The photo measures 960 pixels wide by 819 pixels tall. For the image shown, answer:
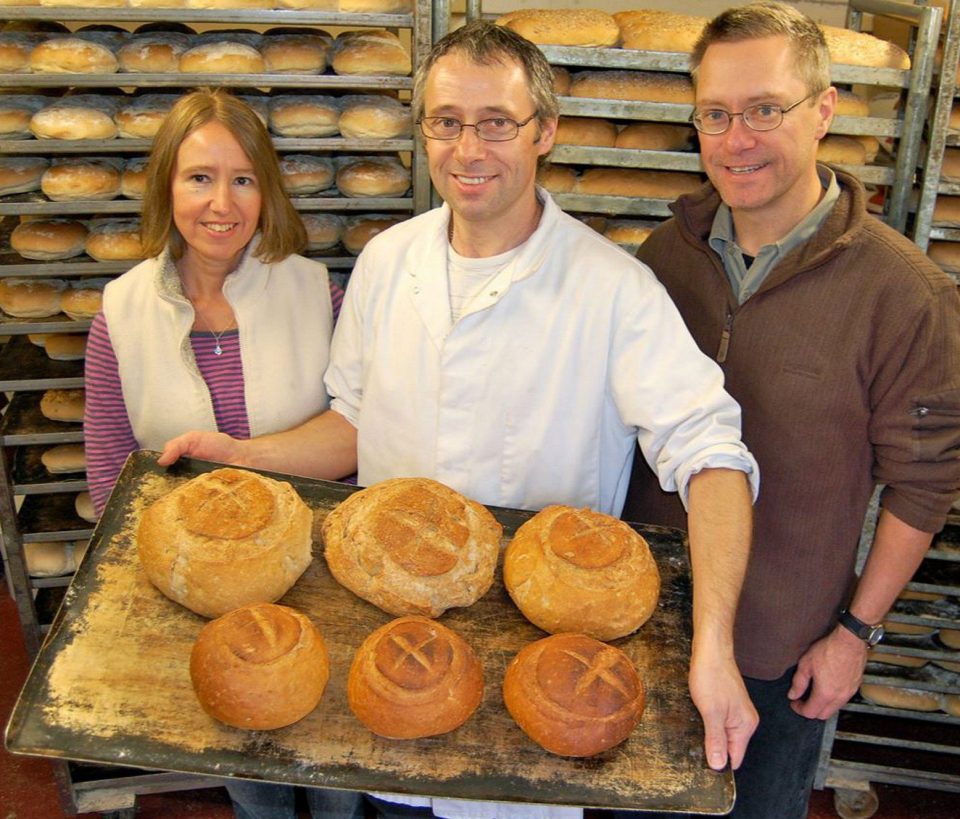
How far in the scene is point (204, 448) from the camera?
7.14 feet

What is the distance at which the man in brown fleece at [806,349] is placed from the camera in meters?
2.00

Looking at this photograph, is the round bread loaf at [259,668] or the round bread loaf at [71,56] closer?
the round bread loaf at [259,668]

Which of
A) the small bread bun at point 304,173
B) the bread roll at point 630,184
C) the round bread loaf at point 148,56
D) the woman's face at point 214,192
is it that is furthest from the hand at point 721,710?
the round bread loaf at point 148,56

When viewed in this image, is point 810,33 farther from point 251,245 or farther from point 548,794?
point 548,794

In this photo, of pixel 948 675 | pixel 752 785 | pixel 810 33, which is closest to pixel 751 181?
pixel 810 33

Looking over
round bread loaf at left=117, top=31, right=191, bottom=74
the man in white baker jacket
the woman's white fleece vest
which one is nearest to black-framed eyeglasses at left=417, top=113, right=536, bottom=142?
the man in white baker jacket

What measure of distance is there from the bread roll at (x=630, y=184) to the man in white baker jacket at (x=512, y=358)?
2.53 ft

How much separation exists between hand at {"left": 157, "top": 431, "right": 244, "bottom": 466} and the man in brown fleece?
1.02 m

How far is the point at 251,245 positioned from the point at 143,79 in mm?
575

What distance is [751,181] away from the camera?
205 centimetres

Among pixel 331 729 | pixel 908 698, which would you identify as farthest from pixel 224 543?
pixel 908 698

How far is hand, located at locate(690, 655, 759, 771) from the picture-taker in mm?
1572

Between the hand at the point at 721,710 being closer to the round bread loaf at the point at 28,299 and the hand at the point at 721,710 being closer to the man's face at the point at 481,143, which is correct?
the man's face at the point at 481,143

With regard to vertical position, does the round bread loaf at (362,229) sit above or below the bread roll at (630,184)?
below
